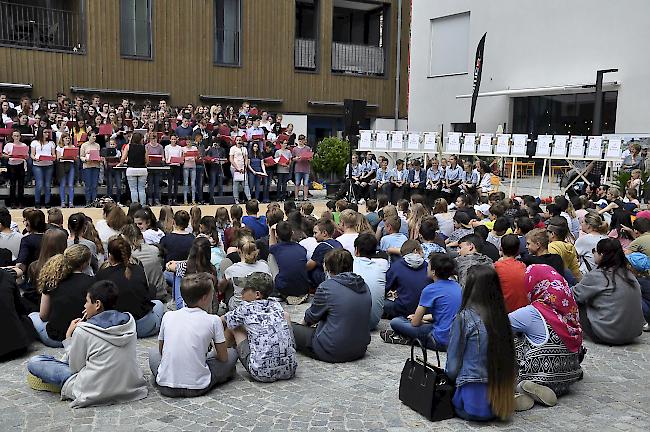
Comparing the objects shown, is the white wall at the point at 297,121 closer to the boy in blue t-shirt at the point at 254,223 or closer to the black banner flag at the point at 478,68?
the black banner flag at the point at 478,68

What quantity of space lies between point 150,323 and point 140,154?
26.9 ft

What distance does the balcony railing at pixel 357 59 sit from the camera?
25141 millimetres

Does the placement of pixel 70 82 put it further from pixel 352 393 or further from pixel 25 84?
pixel 352 393

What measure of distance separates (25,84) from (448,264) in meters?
16.1

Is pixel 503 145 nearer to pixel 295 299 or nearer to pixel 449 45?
pixel 449 45

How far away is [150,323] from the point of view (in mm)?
6320

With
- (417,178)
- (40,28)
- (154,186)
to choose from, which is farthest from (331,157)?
(40,28)

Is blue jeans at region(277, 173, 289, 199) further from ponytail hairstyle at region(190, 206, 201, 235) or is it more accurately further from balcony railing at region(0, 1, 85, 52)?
ponytail hairstyle at region(190, 206, 201, 235)

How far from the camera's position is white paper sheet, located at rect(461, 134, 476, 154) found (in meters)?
17.8

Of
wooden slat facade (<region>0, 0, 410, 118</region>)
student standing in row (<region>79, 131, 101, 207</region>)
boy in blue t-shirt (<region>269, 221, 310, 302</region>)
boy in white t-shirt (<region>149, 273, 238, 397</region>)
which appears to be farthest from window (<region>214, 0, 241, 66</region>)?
boy in white t-shirt (<region>149, 273, 238, 397</region>)

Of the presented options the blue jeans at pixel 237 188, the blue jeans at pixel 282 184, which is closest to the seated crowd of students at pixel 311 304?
the blue jeans at pixel 237 188

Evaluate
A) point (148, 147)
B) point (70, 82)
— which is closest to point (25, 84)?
point (70, 82)

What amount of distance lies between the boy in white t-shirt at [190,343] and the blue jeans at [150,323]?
135 cm

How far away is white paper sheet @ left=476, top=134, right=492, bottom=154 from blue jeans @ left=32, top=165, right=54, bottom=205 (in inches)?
431
